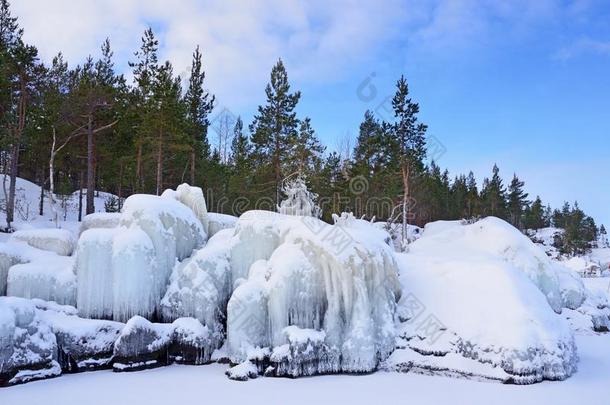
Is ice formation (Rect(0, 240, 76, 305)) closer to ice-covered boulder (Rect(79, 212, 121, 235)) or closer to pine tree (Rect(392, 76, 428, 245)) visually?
ice-covered boulder (Rect(79, 212, 121, 235))

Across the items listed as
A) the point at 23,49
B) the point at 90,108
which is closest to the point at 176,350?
the point at 90,108

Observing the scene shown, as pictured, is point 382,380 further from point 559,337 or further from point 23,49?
point 23,49

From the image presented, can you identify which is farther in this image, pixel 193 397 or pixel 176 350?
pixel 176 350

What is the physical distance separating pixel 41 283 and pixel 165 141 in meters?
13.8

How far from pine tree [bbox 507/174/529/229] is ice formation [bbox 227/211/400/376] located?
4987 centimetres

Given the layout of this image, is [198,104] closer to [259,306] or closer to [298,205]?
[298,205]

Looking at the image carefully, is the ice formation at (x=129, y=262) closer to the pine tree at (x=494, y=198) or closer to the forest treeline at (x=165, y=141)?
the forest treeline at (x=165, y=141)

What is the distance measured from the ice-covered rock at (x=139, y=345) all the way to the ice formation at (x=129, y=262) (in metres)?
0.76

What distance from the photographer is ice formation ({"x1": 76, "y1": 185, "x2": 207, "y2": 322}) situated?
10.3 meters

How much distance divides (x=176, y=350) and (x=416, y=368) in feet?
18.6

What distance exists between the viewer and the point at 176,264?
11477 mm

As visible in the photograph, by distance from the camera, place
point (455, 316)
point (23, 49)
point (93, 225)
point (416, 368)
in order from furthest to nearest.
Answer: point (23, 49) → point (93, 225) → point (455, 316) → point (416, 368)

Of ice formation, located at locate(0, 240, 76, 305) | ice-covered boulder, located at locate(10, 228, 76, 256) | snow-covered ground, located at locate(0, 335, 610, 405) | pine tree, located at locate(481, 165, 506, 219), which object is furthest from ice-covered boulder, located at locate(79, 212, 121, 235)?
pine tree, located at locate(481, 165, 506, 219)

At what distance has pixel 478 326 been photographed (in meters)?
9.89
